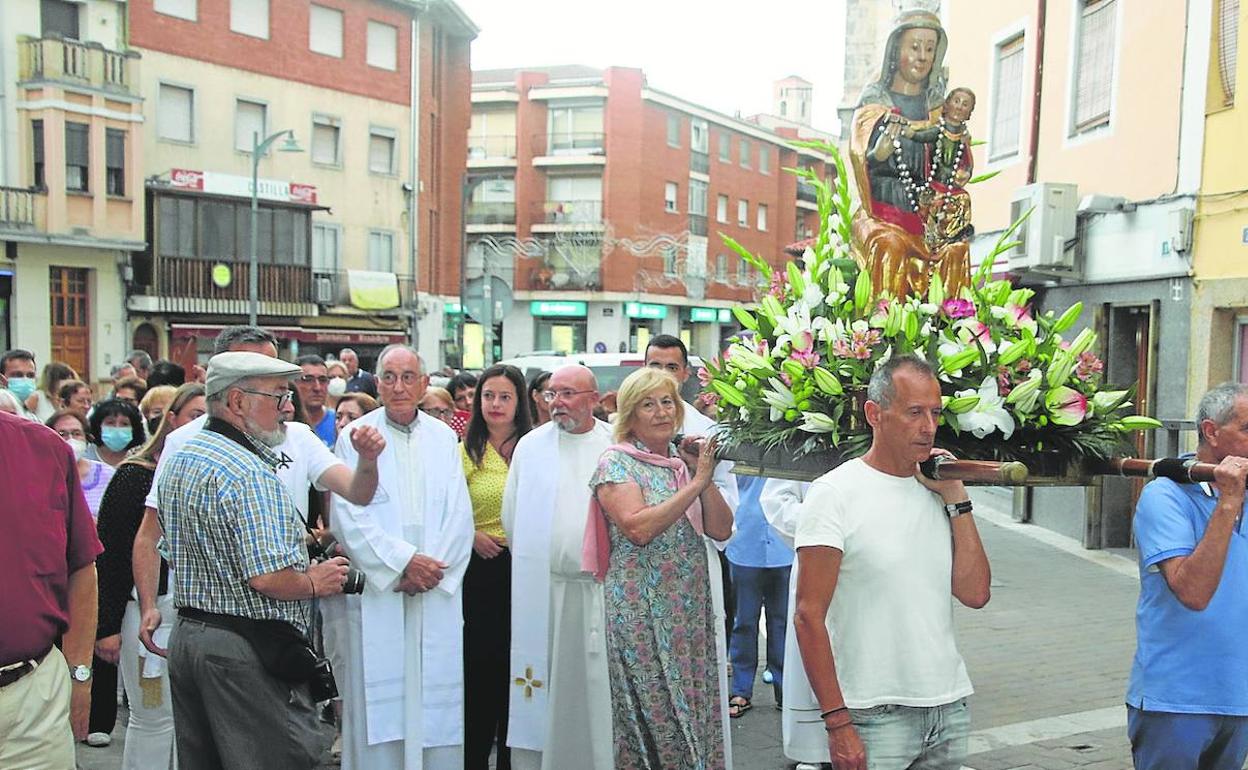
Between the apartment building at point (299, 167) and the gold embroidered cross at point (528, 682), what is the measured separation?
74.3ft

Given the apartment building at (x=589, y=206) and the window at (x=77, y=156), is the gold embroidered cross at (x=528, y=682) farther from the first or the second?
the apartment building at (x=589, y=206)

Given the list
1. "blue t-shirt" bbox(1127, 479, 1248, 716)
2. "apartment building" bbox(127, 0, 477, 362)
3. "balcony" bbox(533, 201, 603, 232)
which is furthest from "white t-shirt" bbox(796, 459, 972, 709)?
"balcony" bbox(533, 201, 603, 232)

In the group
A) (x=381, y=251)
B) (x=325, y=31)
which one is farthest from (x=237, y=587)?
(x=381, y=251)

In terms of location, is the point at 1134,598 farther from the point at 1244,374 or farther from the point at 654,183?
the point at 654,183

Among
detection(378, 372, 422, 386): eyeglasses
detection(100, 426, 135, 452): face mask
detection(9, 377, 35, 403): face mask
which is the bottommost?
detection(100, 426, 135, 452): face mask

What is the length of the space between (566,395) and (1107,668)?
459 cm

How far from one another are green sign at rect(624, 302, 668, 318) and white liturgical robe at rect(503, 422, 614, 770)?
41531 mm

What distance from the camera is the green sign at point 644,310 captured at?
47.1 meters

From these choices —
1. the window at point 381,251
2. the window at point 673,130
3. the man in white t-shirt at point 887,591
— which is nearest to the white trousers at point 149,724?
the man in white t-shirt at point 887,591

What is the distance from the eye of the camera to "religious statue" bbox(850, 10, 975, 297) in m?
4.76

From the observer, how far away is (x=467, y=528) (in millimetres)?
5465

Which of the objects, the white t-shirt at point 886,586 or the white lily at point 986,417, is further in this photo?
the white lily at point 986,417

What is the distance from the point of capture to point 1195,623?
380 centimetres

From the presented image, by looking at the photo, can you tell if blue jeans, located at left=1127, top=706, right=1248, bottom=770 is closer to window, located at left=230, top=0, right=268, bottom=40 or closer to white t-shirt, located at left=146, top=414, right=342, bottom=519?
white t-shirt, located at left=146, top=414, right=342, bottom=519
